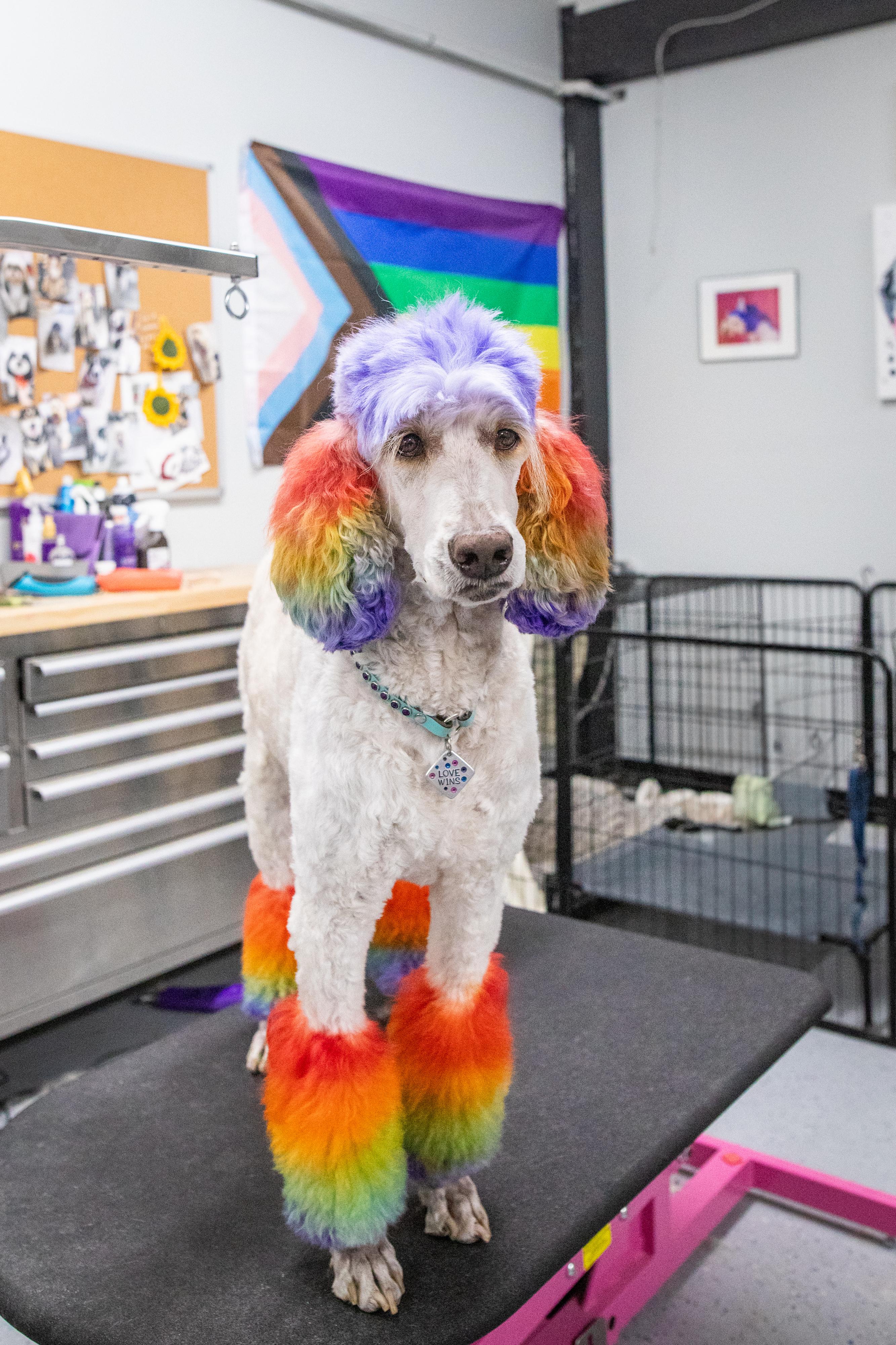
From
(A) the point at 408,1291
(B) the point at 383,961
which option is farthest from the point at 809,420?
(A) the point at 408,1291

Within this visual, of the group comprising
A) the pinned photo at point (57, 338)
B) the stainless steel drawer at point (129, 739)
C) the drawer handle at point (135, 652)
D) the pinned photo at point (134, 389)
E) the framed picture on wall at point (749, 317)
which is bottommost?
the stainless steel drawer at point (129, 739)

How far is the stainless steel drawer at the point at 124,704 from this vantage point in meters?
2.37

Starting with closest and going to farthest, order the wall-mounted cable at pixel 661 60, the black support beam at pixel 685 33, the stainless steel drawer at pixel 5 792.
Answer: the stainless steel drawer at pixel 5 792 < the black support beam at pixel 685 33 < the wall-mounted cable at pixel 661 60

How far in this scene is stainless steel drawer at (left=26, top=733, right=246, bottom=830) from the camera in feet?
A: 7.86

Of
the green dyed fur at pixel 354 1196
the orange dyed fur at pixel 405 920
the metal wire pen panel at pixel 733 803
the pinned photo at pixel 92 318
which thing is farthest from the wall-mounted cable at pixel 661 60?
the green dyed fur at pixel 354 1196

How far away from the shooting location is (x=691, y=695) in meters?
4.37

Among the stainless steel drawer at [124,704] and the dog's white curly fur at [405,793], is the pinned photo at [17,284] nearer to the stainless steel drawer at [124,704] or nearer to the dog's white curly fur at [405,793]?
the stainless steel drawer at [124,704]

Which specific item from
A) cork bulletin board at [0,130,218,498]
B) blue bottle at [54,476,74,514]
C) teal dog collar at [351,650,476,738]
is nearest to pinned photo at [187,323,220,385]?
cork bulletin board at [0,130,218,498]

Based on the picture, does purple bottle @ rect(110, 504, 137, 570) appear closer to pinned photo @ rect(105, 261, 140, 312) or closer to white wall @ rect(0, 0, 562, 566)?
white wall @ rect(0, 0, 562, 566)

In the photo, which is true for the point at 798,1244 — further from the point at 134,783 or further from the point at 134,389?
the point at 134,389

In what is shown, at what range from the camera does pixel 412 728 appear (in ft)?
3.94

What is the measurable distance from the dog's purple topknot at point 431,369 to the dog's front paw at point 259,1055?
0.99 m

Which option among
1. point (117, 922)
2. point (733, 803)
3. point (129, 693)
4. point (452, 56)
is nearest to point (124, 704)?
point (129, 693)

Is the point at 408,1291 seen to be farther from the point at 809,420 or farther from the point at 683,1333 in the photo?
the point at 809,420
